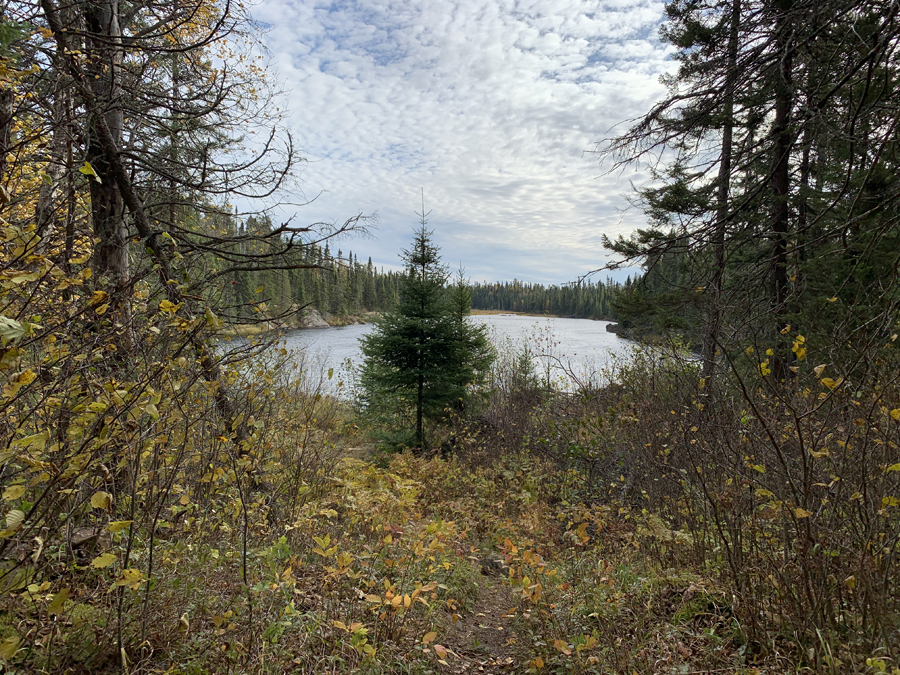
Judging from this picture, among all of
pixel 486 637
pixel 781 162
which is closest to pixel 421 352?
pixel 486 637

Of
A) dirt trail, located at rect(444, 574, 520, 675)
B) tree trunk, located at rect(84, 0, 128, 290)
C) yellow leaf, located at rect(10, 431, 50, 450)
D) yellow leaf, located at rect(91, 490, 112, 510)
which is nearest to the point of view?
yellow leaf, located at rect(10, 431, 50, 450)

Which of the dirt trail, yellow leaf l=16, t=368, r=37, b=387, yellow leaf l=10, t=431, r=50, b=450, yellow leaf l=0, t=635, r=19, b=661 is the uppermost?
yellow leaf l=16, t=368, r=37, b=387

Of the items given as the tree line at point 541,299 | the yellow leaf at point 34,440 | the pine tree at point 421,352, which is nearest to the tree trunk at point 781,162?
the yellow leaf at point 34,440

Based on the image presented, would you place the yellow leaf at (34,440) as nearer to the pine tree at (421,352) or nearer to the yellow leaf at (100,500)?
the yellow leaf at (100,500)

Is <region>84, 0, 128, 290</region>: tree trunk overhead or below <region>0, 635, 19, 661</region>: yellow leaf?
overhead

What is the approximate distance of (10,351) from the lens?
1.14 meters

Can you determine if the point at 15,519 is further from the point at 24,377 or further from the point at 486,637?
the point at 486,637

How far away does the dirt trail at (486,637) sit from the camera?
120 inches

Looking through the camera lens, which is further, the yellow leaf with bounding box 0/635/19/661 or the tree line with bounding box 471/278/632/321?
the tree line with bounding box 471/278/632/321

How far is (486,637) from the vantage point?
3.53m

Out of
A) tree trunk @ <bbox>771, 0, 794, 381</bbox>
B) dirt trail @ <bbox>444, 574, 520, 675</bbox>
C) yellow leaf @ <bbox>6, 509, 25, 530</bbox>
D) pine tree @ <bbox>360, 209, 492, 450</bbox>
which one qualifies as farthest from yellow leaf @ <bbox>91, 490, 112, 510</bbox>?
pine tree @ <bbox>360, 209, 492, 450</bbox>

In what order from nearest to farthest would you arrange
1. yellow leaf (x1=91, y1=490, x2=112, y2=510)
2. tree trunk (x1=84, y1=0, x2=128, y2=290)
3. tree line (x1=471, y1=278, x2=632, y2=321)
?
yellow leaf (x1=91, y1=490, x2=112, y2=510) < tree trunk (x1=84, y1=0, x2=128, y2=290) < tree line (x1=471, y1=278, x2=632, y2=321)

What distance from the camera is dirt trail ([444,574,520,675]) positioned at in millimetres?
3053

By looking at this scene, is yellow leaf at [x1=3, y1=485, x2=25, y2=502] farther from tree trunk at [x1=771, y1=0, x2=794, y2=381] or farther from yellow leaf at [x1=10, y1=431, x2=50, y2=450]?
tree trunk at [x1=771, y1=0, x2=794, y2=381]
